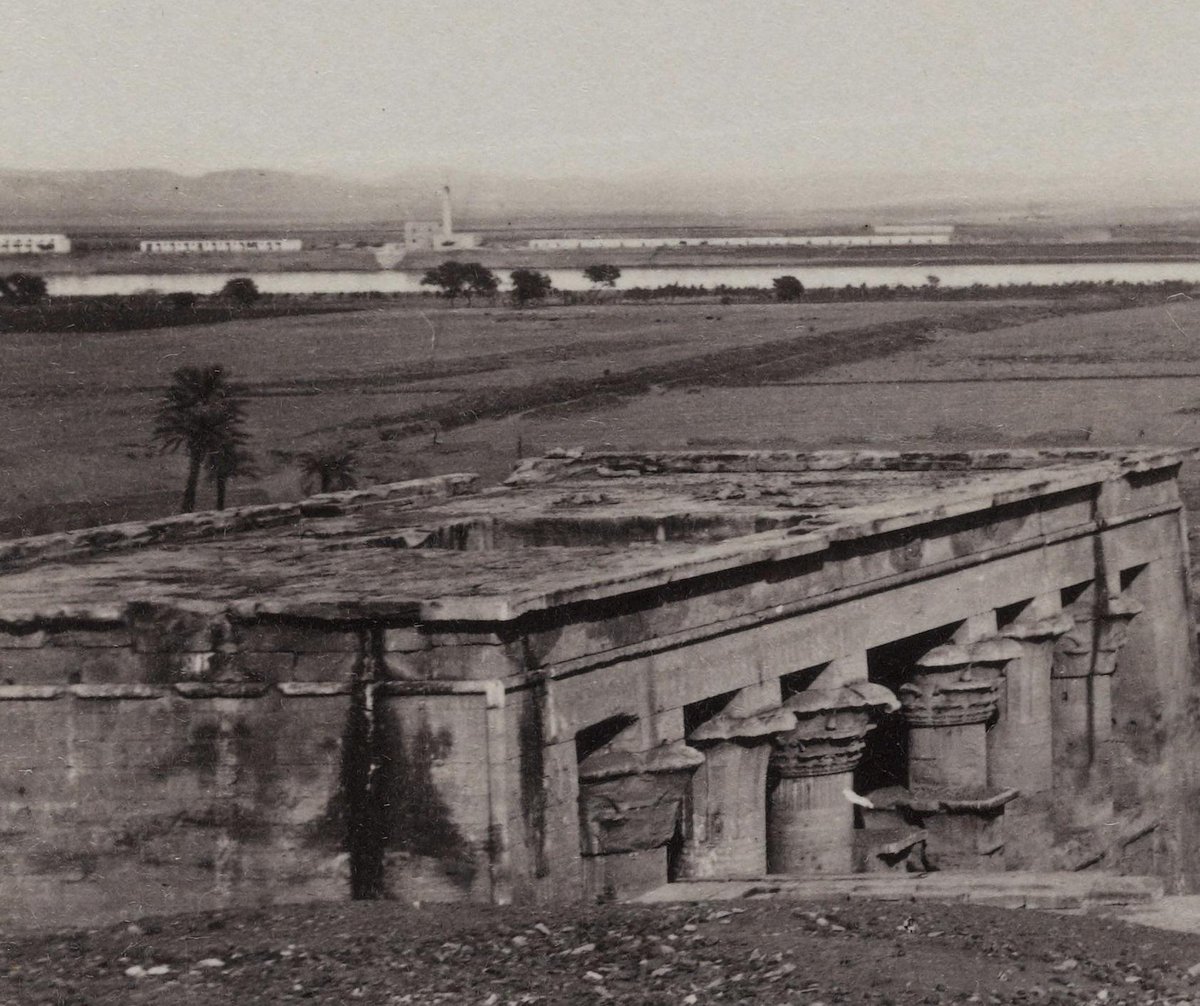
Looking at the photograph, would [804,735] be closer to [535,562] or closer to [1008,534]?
[535,562]

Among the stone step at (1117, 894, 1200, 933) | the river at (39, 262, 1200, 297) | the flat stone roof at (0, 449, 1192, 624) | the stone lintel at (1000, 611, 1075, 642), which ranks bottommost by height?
the stone step at (1117, 894, 1200, 933)

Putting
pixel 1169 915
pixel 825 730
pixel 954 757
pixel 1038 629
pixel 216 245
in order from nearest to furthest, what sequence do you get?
pixel 1169 915 → pixel 825 730 → pixel 954 757 → pixel 1038 629 → pixel 216 245

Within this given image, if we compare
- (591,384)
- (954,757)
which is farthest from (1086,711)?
(591,384)

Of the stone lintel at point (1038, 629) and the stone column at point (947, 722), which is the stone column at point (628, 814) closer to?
the stone column at point (947, 722)

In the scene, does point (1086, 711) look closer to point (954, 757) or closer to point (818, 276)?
point (954, 757)

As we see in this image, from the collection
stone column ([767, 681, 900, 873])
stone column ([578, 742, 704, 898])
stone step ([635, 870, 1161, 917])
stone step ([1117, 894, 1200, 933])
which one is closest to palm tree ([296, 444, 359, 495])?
stone column ([767, 681, 900, 873])

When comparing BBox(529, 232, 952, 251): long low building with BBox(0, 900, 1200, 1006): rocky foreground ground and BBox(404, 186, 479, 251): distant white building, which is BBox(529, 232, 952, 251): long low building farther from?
BBox(0, 900, 1200, 1006): rocky foreground ground

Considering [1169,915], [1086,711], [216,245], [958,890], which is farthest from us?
[216,245]
